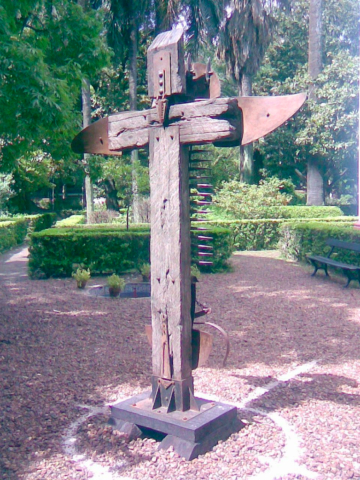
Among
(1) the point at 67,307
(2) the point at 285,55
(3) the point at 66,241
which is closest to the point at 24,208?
(2) the point at 285,55

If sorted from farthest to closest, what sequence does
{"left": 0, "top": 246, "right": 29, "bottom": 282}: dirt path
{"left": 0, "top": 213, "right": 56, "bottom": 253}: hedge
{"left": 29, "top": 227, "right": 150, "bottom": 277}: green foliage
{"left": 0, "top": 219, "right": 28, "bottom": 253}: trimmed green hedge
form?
1. {"left": 0, "top": 213, "right": 56, "bottom": 253}: hedge
2. {"left": 0, "top": 219, "right": 28, "bottom": 253}: trimmed green hedge
3. {"left": 0, "top": 246, "right": 29, "bottom": 282}: dirt path
4. {"left": 29, "top": 227, "right": 150, "bottom": 277}: green foliage

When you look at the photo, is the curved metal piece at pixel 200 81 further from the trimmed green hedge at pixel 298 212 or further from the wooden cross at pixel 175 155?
the trimmed green hedge at pixel 298 212

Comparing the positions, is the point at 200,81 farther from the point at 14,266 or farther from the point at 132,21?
the point at 132,21

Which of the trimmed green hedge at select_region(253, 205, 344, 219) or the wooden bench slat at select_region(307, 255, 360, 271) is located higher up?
the trimmed green hedge at select_region(253, 205, 344, 219)

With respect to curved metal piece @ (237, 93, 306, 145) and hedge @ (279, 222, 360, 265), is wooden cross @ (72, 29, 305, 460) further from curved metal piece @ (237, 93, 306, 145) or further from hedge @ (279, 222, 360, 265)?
hedge @ (279, 222, 360, 265)

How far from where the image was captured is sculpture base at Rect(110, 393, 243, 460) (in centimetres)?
336

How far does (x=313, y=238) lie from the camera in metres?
12.0

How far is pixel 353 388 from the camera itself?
4562mm

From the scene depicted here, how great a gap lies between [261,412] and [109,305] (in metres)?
4.43

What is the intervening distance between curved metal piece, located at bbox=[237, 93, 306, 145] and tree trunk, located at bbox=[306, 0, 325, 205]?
82.9ft

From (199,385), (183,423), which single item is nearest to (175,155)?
(183,423)

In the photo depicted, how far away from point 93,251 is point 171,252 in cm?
779

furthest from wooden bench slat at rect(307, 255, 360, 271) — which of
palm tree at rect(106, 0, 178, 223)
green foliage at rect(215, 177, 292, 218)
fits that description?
palm tree at rect(106, 0, 178, 223)

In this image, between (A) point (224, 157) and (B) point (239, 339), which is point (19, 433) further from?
(A) point (224, 157)
